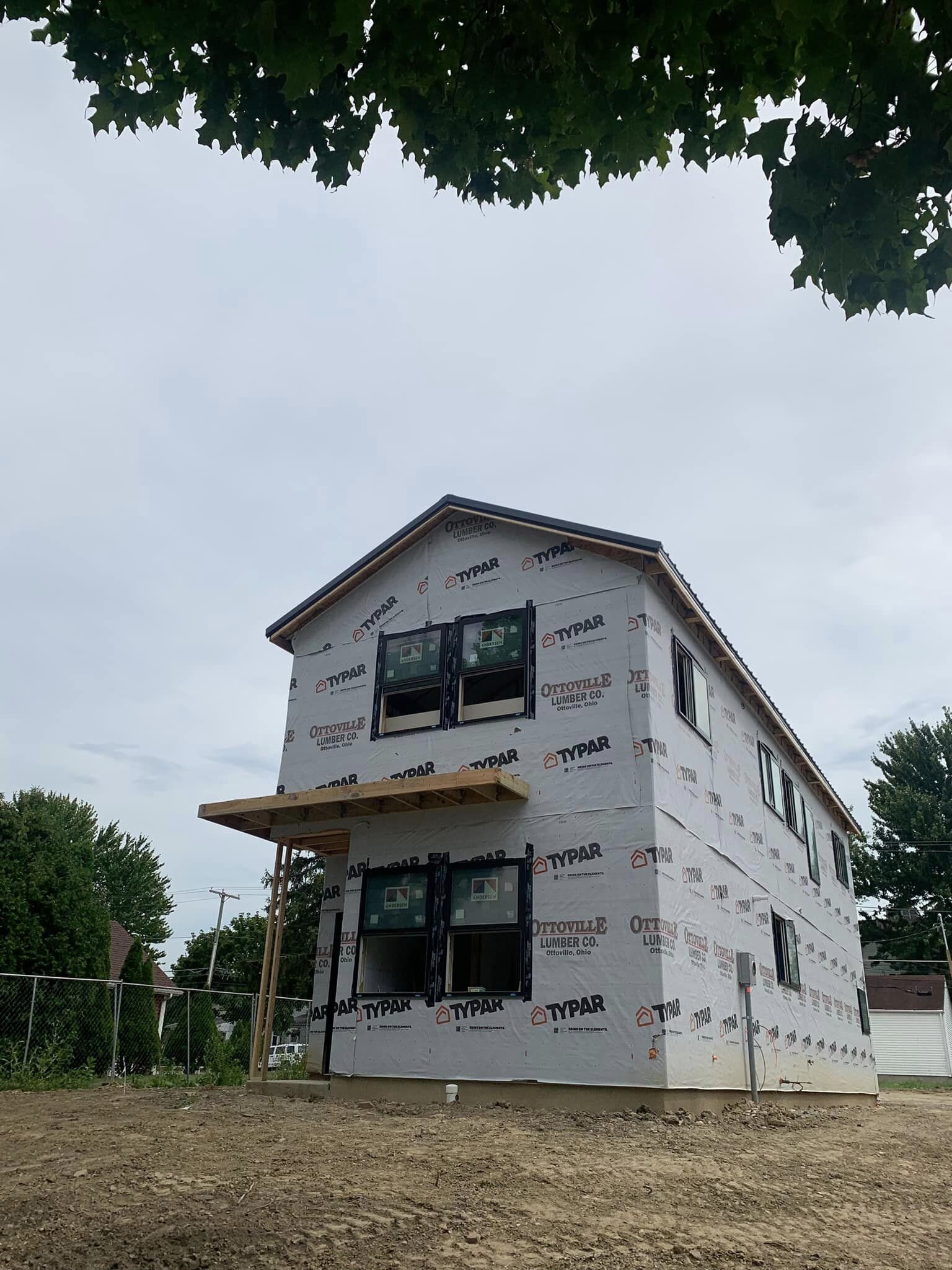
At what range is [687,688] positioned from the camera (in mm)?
12781

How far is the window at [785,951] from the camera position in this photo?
14867mm

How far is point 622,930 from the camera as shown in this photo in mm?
10352

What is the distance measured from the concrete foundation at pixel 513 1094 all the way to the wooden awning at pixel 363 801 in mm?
3185

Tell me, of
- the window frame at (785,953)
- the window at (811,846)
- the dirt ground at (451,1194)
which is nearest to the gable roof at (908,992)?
the window at (811,846)

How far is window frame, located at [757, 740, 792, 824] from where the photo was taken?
16062mm

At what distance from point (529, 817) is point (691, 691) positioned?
314cm

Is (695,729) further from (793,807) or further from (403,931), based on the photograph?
(793,807)

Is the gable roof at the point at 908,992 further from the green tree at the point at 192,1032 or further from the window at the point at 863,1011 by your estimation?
the green tree at the point at 192,1032

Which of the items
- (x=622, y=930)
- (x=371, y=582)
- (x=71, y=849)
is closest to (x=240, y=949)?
(x=71, y=849)

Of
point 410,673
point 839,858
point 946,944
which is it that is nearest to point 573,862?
point 410,673

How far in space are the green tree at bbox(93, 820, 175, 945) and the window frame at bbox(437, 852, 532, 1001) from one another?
3743cm

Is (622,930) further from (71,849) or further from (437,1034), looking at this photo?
(71,849)

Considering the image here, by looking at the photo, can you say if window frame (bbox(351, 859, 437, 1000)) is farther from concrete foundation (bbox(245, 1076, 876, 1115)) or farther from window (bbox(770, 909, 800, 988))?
window (bbox(770, 909, 800, 988))

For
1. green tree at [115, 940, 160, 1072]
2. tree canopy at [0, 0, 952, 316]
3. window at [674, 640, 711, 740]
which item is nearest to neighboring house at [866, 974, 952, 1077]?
green tree at [115, 940, 160, 1072]
